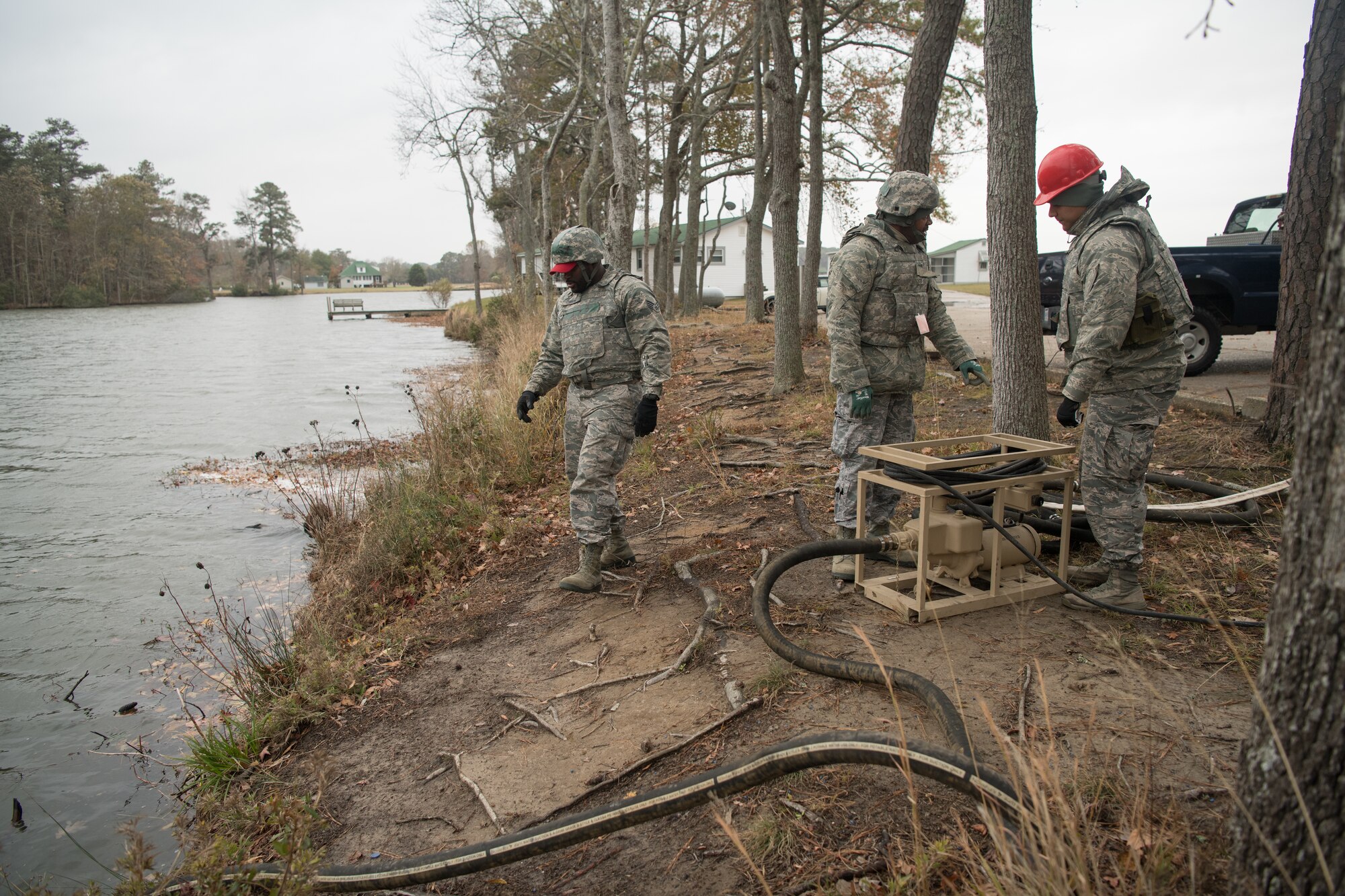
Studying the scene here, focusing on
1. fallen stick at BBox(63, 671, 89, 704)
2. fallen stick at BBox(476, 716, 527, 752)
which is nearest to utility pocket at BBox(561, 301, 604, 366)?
fallen stick at BBox(476, 716, 527, 752)

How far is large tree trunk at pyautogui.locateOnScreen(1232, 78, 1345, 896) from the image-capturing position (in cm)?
165

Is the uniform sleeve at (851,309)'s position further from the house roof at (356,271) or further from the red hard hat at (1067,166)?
the house roof at (356,271)

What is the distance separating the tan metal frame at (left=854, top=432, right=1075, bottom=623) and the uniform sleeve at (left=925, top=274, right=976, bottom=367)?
20.7 inches

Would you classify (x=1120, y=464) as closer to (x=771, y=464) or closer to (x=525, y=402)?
(x=525, y=402)

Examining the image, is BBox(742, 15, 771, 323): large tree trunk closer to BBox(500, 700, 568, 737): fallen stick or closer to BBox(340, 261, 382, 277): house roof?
BBox(500, 700, 568, 737): fallen stick

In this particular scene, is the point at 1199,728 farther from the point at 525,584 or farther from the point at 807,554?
the point at 525,584

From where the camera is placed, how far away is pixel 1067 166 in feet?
13.8

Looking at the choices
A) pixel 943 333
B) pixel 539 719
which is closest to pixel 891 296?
pixel 943 333

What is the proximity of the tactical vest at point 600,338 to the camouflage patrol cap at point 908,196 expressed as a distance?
1583 millimetres

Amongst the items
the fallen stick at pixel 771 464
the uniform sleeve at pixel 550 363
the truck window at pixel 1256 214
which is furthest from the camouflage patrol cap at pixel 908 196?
the truck window at pixel 1256 214

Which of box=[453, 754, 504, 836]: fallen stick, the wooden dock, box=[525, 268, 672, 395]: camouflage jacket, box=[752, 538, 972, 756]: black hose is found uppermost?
the wooden dock

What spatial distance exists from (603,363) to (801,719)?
2.66 m

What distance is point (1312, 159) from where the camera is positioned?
6180 millimetres

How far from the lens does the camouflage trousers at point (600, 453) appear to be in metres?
5.33
